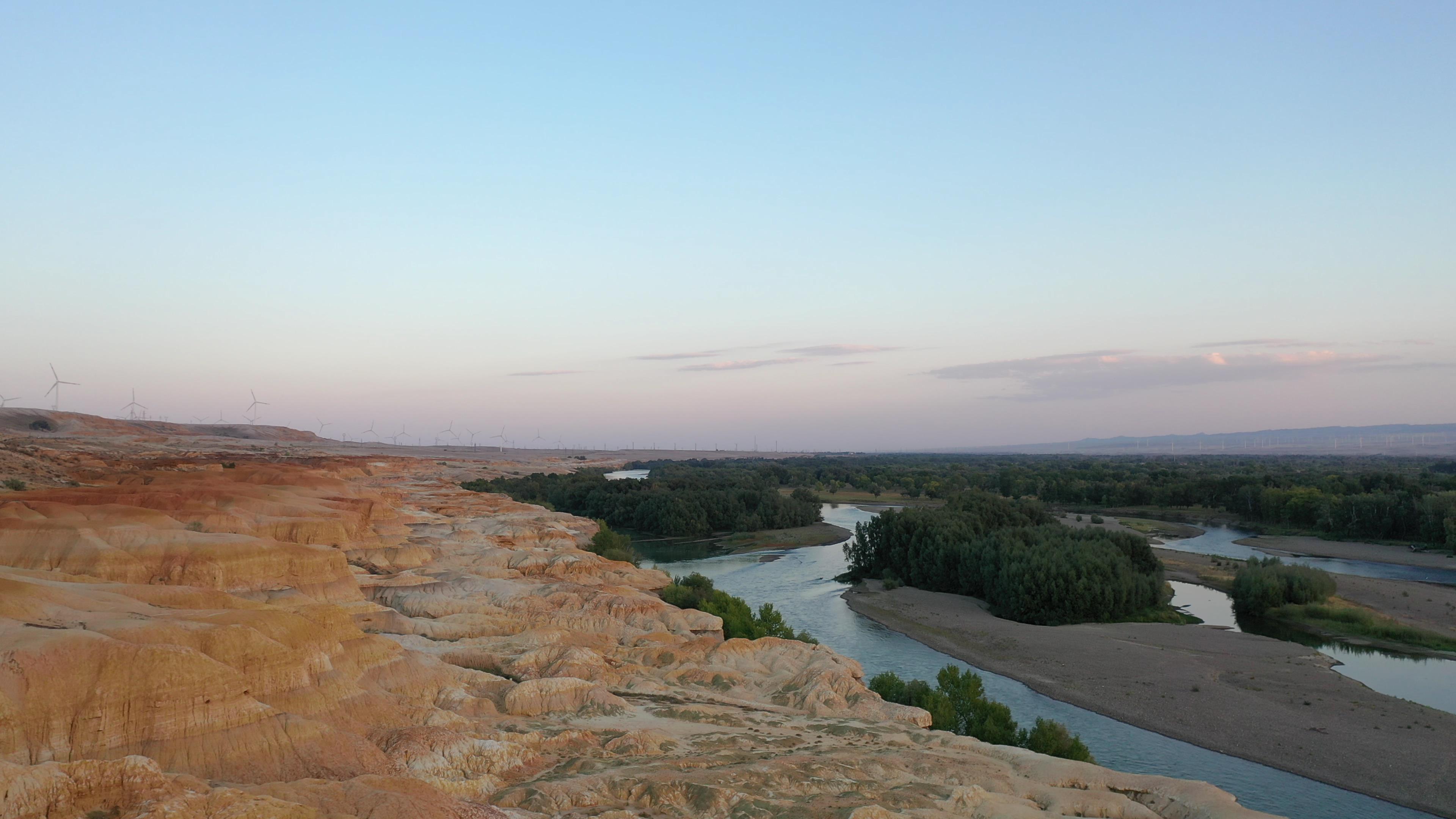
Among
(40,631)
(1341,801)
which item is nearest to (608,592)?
(40,631)

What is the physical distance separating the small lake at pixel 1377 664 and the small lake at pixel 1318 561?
1664 centimetres

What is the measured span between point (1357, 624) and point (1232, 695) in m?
18.3

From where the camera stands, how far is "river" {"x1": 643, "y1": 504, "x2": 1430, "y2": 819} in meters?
26.7

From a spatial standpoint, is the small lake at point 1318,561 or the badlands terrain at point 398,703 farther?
the small lake at point 1318,561

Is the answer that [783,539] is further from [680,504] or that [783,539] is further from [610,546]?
[610,546]

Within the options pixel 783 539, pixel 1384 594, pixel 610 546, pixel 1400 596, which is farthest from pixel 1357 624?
pixel 783 539

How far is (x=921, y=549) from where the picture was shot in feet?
209

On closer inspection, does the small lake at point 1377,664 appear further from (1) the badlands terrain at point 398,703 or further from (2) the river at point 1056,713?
(1) the badlands terrain at point 398,703

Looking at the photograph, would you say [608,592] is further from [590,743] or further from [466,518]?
[466,518]

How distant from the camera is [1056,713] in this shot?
34.7 metres

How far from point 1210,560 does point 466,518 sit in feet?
194

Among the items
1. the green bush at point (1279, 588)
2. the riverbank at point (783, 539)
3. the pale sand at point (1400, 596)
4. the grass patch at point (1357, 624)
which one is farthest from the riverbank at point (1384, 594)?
the riverbank at point (783, 539)

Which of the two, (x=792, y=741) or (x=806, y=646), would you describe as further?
(x=806, y=646)

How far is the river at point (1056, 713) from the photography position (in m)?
26.7
